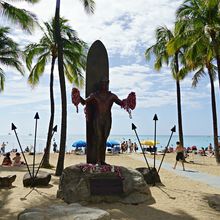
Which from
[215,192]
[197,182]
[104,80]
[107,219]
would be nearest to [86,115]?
[104,80]

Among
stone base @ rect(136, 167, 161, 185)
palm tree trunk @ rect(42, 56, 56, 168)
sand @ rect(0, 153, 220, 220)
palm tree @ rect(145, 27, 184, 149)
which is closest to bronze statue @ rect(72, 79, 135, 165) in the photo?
sand @ rect(0, 153, 220, 220)

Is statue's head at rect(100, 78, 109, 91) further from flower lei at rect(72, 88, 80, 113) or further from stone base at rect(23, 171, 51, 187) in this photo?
stone base at rect(23, 171, 51, 187)

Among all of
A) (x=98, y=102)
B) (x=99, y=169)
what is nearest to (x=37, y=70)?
(x=98, y=102)

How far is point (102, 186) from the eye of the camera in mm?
9352

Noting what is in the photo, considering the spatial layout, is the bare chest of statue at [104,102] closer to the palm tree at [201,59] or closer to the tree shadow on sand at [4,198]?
the tree shadow on sand at [4,198]

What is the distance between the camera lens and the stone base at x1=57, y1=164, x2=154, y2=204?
9172 mm

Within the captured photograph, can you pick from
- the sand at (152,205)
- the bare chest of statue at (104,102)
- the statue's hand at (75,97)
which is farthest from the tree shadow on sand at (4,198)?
the bare chest of statue at (104,102)

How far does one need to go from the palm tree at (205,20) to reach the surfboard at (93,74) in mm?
12151

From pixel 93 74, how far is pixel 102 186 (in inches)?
138

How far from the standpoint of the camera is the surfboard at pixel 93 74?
10.4 meters

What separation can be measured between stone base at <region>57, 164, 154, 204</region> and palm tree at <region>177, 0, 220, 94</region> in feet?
46.5

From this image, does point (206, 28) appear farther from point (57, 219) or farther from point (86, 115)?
point (57, 219)

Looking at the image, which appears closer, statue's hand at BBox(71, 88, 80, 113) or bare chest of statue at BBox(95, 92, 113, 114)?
bare chest of statue at BBox(95, 92, 113, 114)

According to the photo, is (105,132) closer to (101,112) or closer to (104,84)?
(101,112)
